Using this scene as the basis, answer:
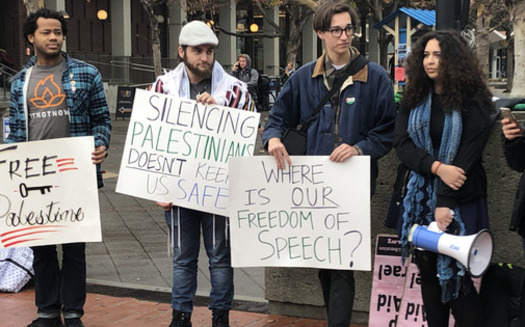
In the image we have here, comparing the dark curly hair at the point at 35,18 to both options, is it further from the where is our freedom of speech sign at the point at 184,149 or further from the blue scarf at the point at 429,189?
the blue scarf at the point at 429,189

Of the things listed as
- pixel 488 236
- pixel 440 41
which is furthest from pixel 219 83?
pixel 488 236

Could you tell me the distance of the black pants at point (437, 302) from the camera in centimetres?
398

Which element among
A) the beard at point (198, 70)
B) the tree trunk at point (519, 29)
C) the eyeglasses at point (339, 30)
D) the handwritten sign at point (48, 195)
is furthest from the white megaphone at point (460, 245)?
the tree trunk at point (519, 29)

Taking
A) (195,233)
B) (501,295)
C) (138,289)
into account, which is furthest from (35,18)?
(501,295)

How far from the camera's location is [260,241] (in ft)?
14.5

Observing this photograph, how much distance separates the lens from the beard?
457 centimetres

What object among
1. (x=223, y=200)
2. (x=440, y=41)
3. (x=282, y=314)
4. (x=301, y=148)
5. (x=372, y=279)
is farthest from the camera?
(x=282, y=314)

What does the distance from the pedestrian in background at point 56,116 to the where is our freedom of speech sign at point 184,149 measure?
0.35 metres

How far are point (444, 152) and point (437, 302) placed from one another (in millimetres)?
806

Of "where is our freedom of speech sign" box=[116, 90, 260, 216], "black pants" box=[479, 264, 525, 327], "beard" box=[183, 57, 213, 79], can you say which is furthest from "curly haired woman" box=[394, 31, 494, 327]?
"beard" box=[183, 57, 213, 79]

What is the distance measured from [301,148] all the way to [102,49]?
30.4 meters

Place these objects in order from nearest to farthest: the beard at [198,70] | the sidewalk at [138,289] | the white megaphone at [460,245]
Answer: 1. the white megaphone at [460,245]
2. the beard at [198,70]
3. the sidewalk at [138,289]

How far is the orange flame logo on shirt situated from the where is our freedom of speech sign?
1.71ft

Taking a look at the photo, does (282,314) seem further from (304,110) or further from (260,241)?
(304,110)
